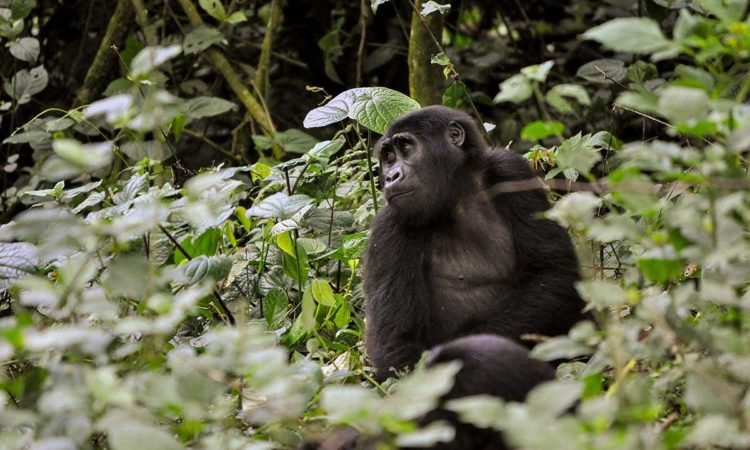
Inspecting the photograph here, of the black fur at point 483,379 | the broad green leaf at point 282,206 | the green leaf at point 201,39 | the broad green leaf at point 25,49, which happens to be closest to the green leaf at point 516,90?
the black fur at point 483,379

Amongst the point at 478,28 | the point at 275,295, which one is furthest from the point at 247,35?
the point at 275,295

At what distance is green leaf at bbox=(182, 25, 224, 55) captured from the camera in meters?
7.86

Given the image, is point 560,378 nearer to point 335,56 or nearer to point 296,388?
point 296,388

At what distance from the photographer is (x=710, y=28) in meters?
2.66

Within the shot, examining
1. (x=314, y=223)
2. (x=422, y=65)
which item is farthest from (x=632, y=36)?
(x=422, y=65)

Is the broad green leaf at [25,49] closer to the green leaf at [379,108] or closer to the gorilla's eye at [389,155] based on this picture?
the green leaf at [379,108]

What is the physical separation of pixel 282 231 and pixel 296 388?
2.28m

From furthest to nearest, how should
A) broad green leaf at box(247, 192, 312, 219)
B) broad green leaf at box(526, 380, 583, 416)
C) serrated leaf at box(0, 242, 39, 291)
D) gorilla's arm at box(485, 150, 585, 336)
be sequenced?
1. broad green leaf at box(247, 192, 312, 219)
2. gorilla's arm at box(485, 150, 585, 336)
3. serrated leaf at box(0, 242, 39, 291)
4. broad green leaf at box(526, 380, 583, 416)

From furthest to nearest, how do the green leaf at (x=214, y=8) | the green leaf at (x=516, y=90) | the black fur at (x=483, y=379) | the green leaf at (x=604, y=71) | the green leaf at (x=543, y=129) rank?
the green leaf at (x=214, y=8), the green leaf at (x=604, y=71), the black fur at (x=483, y=379), the green leaf at (x=516, y=90), the green leaf at (x=543, y=129)

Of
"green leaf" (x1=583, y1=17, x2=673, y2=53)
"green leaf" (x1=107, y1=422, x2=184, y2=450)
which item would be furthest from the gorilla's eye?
"green leaf" (x1=107, y1=422, x2=184, y2=450)

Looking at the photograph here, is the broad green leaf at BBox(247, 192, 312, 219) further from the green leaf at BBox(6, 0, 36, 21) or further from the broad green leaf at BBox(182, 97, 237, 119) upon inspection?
the green leaf at BBox(6, 0, 36, 21)

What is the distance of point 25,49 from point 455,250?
4.35 metres

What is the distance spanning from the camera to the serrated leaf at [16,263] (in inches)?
165

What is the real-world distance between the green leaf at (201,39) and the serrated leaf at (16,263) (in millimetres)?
3805
